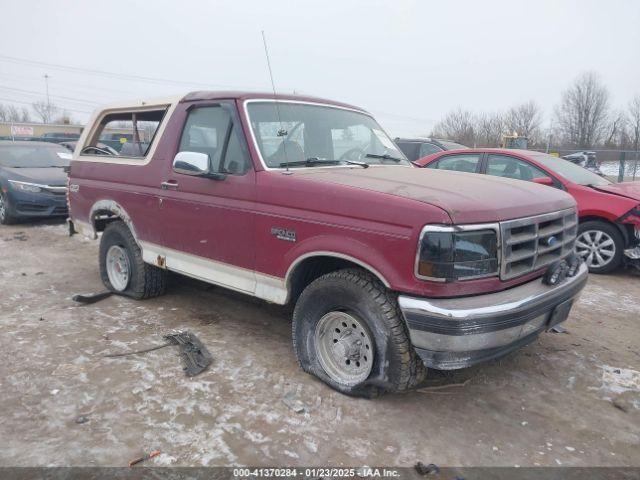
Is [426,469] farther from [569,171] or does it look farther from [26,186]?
[26,186]

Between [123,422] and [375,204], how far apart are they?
6.78ft

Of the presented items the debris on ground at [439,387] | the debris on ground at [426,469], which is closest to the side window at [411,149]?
the debris on ground at [439,387]

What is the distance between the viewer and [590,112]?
52.6m

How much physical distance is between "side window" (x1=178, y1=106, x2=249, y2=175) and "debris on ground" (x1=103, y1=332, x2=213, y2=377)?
1.46m

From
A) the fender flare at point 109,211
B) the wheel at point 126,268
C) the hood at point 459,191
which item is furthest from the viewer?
the wheel at point 126,268

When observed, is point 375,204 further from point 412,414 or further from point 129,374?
point 129,374

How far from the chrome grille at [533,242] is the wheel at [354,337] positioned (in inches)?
29.7

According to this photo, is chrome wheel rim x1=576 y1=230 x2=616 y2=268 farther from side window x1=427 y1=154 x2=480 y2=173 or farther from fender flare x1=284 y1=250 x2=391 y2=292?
fender flare x1=284 y1=250 x2=391 y2=292

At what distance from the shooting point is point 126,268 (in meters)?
5.28

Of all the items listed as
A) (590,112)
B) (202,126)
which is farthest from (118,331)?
(590,112)

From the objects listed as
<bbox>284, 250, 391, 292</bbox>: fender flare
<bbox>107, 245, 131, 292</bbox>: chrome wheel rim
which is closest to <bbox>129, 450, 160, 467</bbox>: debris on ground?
<bbox>284, 250, 391, 292</bbox>: fender flare

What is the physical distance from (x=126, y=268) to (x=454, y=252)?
3794 millimetres

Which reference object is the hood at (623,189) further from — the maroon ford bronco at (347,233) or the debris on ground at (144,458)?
the debris on ground at (144,458)

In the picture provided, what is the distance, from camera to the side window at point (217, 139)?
153 inches
